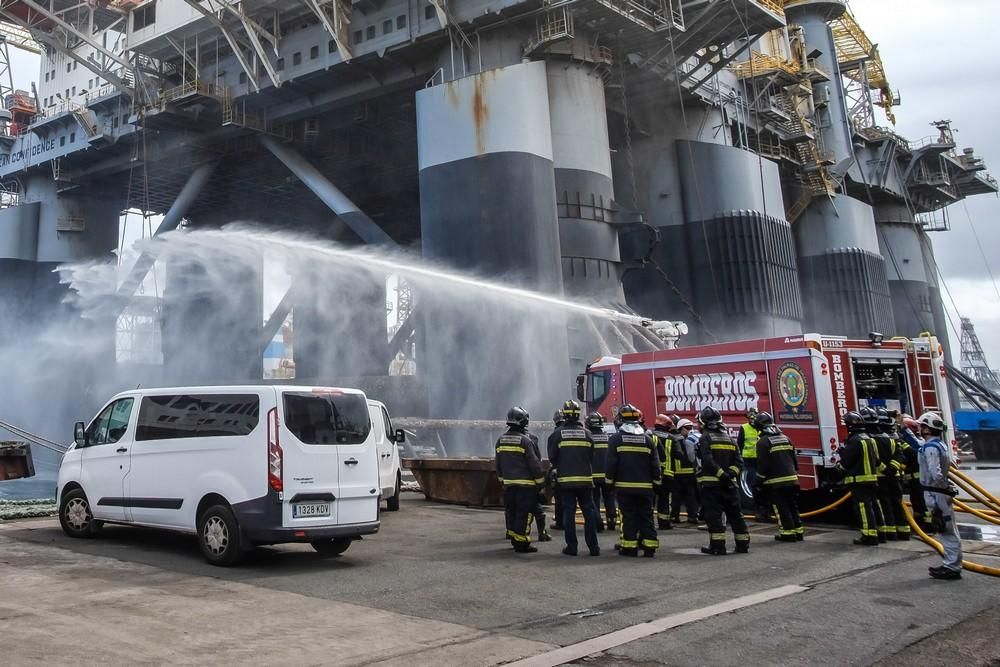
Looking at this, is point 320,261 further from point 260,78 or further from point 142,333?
point 142,333

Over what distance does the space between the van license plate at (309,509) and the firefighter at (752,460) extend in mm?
6892

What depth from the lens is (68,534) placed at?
960 centimetres

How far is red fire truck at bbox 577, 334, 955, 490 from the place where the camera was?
12188mm

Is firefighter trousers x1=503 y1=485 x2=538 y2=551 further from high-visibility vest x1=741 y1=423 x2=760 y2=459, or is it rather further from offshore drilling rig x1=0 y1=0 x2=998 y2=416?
offshore drilling rig x1=0 y1=0 x2=998 y2=416

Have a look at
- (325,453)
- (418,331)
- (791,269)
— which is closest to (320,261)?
(418,331)

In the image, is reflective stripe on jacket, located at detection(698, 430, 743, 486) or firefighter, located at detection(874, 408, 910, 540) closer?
reflective stripe on jacket, located at detection(698, 430, 743, 486)

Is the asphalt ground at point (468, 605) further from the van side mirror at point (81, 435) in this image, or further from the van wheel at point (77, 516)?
the van side mirror at point (81, 435)

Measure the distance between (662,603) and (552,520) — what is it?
622 centimetres

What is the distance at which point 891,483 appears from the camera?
387 inches

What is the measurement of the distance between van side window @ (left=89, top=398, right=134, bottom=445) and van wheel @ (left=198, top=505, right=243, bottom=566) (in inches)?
73.6

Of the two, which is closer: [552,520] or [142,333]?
[552,520]

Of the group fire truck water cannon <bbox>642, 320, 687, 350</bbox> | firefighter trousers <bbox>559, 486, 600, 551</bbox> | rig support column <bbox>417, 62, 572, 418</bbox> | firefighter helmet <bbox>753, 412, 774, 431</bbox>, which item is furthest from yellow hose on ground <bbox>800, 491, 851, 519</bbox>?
rig support column <bbox>417, 62, 572, 418</bbox>

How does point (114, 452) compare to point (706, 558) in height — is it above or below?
above

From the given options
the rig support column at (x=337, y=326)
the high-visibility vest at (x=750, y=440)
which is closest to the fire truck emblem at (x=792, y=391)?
the high-visibility vest at (x=750, y=440)
